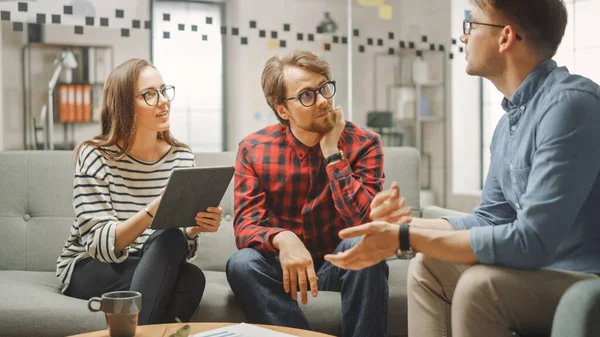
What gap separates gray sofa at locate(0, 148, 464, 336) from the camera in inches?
77.1

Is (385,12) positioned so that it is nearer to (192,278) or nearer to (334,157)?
(334,157)

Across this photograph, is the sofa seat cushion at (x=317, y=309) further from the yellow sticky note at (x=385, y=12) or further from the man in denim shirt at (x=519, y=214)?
the yellow sticky note at (x=385, y=12)

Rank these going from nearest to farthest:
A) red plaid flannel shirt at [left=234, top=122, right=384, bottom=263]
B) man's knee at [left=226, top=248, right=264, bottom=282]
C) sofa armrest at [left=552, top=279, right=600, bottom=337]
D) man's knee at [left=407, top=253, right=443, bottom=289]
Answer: sofa armrest at [left=552, top=279, right=600, bottom=337] → man's knee at [left=407, top=253, right=443, bottom=289] → man's knee at [left=226, top=248, right=264, bottom=282] → red plaid flannel shirt at [left=234, top=122, right=384, bottom=263]

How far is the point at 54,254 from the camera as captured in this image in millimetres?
2492

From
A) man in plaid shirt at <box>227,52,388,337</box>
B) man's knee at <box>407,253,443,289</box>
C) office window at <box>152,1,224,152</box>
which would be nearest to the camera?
man's knee at <box>407,253,443,289</box>

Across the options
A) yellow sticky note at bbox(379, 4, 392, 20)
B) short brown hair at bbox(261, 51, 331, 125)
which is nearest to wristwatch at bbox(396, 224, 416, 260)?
short brown hair at bbox(261, 51, 331, 125)

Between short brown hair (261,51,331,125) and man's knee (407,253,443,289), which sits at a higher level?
short brown hair (261,51,331,125)

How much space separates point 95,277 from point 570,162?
1.49 m

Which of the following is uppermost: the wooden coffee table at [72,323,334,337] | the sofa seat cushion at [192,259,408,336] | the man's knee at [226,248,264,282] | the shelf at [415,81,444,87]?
the shelf at [415,81,444,87]

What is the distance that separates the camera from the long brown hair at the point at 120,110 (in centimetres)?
228

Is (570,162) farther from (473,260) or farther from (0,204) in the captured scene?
(0,204)

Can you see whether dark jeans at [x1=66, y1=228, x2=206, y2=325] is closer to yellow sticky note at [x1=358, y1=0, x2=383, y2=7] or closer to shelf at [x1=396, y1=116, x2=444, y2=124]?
yellow sticky note at [x1=358, y1=0, x2=383, y2=7]

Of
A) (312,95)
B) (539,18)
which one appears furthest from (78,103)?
(539,18)

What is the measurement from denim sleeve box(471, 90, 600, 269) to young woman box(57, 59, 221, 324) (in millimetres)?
1001
